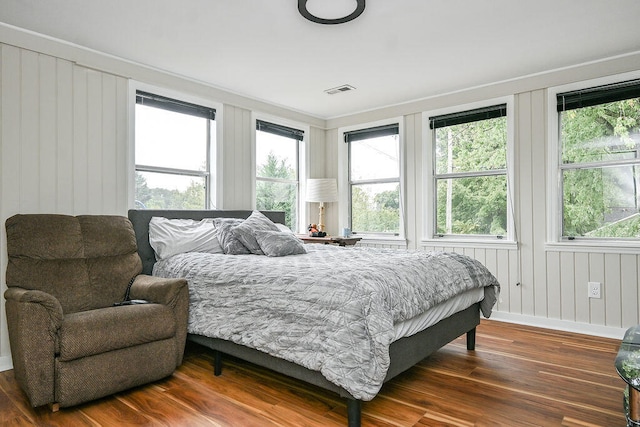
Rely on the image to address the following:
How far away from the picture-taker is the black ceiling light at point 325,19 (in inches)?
101

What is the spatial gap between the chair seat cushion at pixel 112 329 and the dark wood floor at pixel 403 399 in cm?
33

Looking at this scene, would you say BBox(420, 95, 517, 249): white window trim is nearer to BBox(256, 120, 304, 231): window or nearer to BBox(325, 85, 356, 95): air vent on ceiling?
BBox(325, 85, 356, 95): air vent on ceiling

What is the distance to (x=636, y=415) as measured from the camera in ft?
5.57

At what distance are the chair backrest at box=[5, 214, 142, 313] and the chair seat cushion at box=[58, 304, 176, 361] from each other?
442 mm

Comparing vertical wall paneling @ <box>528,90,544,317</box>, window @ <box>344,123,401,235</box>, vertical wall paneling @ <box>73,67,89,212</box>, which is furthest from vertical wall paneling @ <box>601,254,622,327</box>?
vertical wall paneling @ <box>73,67,89,212</box>

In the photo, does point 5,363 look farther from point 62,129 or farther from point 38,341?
point 62,129

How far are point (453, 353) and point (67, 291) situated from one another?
110 inches

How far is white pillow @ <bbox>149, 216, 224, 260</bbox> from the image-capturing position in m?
3.30

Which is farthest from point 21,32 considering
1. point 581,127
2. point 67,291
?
point 581,127

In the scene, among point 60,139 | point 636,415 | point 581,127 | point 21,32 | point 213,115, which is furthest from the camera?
point 213,115

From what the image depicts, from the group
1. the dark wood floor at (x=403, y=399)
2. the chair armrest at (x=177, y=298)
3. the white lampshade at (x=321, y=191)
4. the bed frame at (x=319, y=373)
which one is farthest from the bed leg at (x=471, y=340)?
the white lampshade at (x=321, y=191)

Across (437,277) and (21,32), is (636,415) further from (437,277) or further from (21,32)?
(21,32)

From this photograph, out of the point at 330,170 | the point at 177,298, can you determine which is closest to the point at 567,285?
the point at 330,170

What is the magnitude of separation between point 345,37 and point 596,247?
9.43 feet
